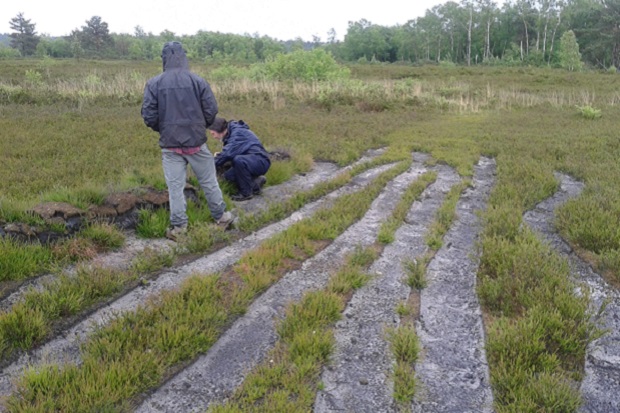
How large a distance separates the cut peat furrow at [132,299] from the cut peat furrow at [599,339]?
11.0 feet

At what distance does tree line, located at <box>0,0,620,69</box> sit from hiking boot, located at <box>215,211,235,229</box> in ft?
176

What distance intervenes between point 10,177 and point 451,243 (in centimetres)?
744

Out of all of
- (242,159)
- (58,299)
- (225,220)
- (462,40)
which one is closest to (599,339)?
(225,220)

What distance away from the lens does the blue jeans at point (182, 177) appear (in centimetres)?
544

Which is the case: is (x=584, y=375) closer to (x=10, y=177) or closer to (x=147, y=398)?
(x=147, y=398)

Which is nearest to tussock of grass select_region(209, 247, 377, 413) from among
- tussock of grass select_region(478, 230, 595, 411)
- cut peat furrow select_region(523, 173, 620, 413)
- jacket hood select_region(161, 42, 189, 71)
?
tussock of grass select_region(478, 230, 595, 411)

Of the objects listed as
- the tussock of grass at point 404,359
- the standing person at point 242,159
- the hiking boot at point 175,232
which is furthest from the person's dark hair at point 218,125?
the tussock of grass at point 404,359

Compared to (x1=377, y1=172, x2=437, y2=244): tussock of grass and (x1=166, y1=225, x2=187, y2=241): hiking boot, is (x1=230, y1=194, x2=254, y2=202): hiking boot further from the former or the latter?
(x1=377, y1=172, x2=437, y2=244): tussock of grass

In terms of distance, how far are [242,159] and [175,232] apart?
209cm

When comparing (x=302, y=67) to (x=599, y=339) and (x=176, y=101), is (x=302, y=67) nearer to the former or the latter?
(x=176, y=101)

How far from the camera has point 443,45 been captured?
81.8 meters

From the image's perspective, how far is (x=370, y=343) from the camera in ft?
11.4

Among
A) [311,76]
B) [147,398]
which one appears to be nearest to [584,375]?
[147,398]

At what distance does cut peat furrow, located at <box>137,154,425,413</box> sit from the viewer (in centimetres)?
286
